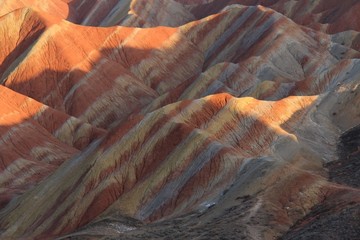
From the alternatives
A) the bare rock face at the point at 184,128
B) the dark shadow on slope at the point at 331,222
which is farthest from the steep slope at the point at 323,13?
the dark shadow on slope at the point at 331,222

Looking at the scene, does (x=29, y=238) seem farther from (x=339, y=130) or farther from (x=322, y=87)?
(x=322, y=87)

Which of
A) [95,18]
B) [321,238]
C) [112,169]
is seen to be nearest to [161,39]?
[95,18]

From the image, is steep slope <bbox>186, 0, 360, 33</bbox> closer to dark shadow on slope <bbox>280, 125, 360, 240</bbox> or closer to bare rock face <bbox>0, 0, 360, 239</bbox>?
bare rock face <bbox>0, 0, 360, 239</bbox>

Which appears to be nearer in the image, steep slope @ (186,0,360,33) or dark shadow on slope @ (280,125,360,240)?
dark shadow on slope @ (280,125,360,240)

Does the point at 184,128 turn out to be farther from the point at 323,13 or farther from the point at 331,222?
the point at 323,13

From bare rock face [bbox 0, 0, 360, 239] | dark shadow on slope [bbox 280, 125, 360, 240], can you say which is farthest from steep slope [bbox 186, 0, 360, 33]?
dark shadow on slope [bbox 280, 125, 360, 240]

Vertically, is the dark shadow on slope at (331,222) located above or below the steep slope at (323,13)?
above

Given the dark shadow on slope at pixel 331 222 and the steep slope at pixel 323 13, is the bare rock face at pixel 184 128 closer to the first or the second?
the dark shadow on slope at pixel 331 222

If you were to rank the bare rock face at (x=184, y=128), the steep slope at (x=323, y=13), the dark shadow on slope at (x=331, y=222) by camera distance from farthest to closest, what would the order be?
the steep slope at (x=323, y=13)
the bare rock face at (x=184, y=128)
the dark shadow on slope at (x=331, y=222)

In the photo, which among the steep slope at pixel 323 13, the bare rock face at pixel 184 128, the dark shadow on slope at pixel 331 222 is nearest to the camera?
the dark shadow on slope at pixel 331 222
